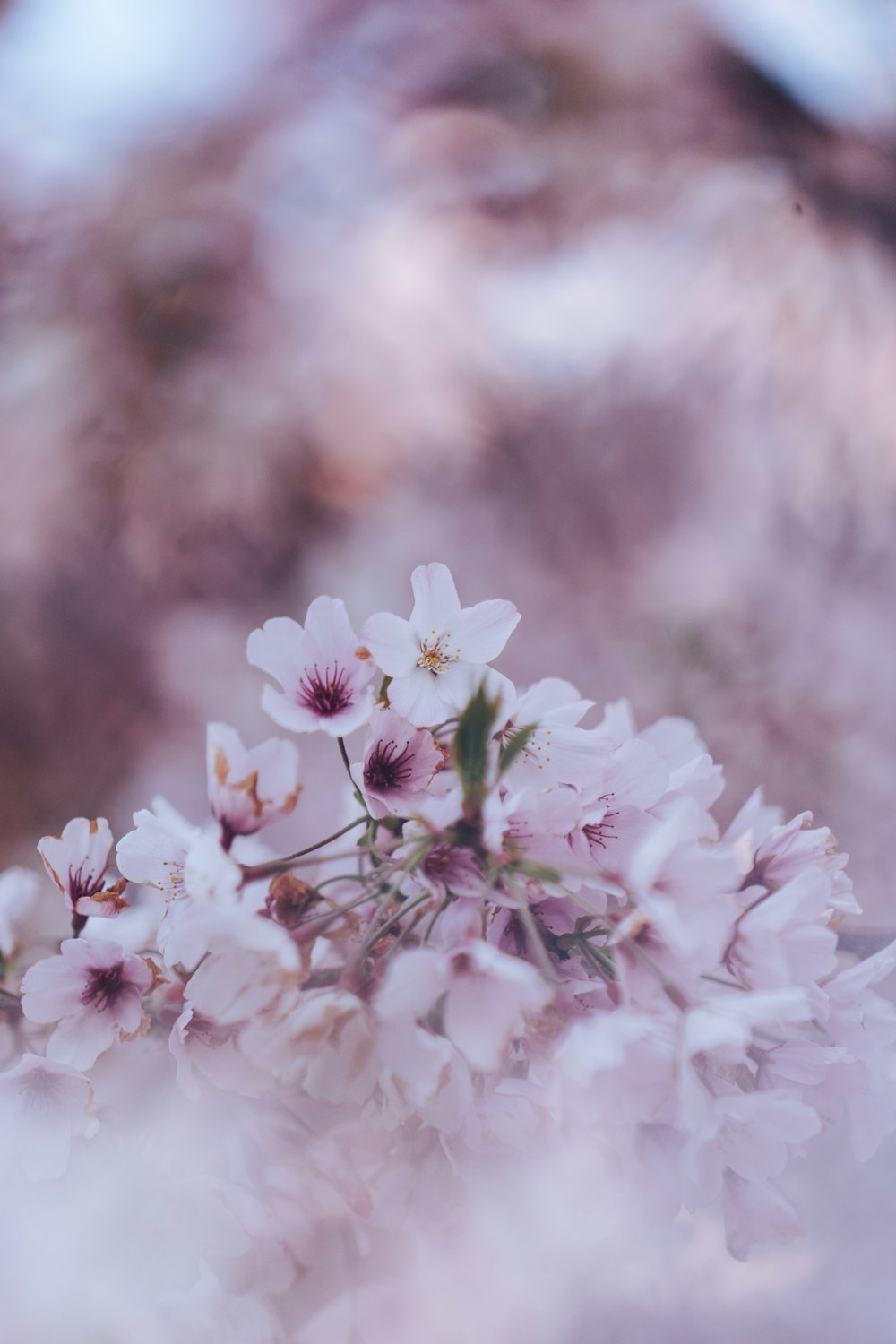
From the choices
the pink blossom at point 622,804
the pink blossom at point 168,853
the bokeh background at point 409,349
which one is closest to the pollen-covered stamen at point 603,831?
the pink blossom at point 622,804

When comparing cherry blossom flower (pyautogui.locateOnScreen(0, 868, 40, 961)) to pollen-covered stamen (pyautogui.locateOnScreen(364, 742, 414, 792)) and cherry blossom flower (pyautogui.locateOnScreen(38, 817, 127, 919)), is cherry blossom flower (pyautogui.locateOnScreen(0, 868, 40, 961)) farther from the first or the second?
pollen-covered stamen (pyautogui.locateOnScreen(364, 742, 414, 792))

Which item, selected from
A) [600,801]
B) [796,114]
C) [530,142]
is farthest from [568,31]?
[600,801]

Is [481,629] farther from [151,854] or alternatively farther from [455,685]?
Result: [151,854]

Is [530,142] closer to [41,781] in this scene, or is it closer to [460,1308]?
[41,781]

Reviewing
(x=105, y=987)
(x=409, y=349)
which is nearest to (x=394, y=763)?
(x=105, y=987)

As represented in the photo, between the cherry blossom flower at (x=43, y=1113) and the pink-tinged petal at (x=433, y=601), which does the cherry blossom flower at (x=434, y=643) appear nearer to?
the pink-tinged petal at (x=433, y=601)

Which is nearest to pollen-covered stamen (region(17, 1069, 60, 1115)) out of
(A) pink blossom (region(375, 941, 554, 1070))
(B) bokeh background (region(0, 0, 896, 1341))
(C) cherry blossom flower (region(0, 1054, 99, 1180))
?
(C) cherry blossom flower (region(0, 1054, 99, 1180))
